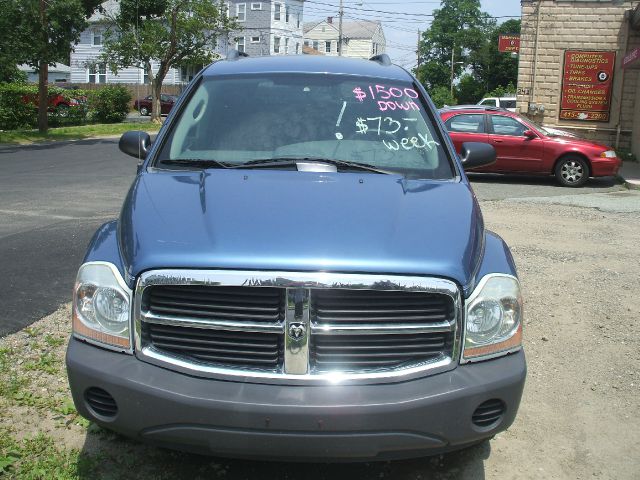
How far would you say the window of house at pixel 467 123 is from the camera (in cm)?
1488

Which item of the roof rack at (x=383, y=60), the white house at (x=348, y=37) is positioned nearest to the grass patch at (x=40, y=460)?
the roof rack at (x=383, y=60)

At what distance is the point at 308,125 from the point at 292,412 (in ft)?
6.59

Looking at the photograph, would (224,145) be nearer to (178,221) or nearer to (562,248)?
(178,221)

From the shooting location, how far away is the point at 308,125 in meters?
4.06

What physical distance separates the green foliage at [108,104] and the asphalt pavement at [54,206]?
15537 mm

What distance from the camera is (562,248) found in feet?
26.8

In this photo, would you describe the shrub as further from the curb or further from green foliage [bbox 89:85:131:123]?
the curb

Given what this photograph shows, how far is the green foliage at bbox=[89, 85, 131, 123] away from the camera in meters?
35.9

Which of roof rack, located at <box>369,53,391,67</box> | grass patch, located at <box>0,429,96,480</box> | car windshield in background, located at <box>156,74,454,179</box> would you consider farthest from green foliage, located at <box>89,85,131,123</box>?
grass patch, located at <box>0,429,96,480</box>

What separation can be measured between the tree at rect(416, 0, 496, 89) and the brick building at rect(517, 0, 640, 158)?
62.6 meters

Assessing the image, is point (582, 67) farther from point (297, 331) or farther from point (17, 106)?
point (297, 331)

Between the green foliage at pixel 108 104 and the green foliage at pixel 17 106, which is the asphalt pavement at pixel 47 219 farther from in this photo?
the green foliage at pixel 108 104

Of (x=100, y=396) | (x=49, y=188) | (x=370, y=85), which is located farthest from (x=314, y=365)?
(x=49, y=188)

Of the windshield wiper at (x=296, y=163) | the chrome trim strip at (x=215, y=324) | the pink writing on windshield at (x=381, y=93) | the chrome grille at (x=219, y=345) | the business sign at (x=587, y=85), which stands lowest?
the chrome grille at (x=219, y=345)
